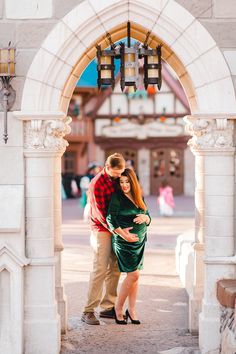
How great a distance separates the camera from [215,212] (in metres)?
6.08

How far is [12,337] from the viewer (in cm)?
596

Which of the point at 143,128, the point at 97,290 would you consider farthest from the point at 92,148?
Answer: the point at 97,290

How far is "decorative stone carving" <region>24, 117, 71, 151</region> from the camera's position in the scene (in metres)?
6.02

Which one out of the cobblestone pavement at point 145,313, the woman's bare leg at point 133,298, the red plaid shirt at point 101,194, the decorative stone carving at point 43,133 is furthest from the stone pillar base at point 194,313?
the decorative stone carving at point 43,133

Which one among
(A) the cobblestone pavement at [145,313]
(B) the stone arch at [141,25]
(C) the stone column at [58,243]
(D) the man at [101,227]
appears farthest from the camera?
(D) the man at [101,227]

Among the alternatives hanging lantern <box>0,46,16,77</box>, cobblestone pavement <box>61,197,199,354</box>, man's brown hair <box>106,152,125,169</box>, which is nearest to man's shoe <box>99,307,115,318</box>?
cobblestone pavement <box>61,197,199,354</box>

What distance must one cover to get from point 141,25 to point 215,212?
5.88ft

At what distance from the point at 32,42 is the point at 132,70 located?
0.93 metres

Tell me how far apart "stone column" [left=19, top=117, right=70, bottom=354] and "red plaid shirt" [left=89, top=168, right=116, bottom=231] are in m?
0.86

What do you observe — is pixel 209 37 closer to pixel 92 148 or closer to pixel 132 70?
pixel 132 70

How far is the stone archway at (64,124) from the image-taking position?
19.7 feet

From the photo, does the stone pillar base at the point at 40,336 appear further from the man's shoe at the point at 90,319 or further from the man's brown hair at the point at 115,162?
the man's brown hair at the point at 115,162

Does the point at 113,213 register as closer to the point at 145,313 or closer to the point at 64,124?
the point at 64,124

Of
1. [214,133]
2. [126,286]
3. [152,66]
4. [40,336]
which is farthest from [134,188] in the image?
[40,336]
